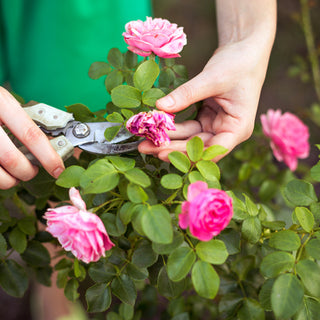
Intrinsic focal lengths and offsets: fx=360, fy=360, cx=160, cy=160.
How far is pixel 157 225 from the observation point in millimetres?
523

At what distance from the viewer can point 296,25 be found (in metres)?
2.47

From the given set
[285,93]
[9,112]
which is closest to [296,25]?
[285,93]

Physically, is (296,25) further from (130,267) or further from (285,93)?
(130,267)

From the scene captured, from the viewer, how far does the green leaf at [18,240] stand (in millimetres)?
798

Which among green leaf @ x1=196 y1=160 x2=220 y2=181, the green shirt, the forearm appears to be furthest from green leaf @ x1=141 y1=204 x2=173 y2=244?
the green shirt

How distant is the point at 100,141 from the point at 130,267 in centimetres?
25

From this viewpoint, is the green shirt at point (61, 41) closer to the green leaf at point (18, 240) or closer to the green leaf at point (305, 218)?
the green leaf at point (18, 240)

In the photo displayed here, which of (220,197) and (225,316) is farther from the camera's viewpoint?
(225,316)

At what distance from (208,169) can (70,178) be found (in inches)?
9.2

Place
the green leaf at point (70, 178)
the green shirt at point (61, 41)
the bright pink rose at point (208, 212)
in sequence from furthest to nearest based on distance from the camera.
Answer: the green shirt at point (61, 41) < the green leaf at point (70, 178) < the bright pink rose at point (208, 212)

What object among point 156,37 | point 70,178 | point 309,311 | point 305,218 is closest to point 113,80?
point 156,37

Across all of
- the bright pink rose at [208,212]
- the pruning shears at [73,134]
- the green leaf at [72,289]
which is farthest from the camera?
the green leaf at [72,289]

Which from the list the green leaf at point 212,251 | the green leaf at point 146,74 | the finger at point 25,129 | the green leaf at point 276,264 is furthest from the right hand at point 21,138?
the green leaf at point 276,264

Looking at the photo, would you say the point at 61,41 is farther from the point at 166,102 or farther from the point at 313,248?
the point at 313,248
